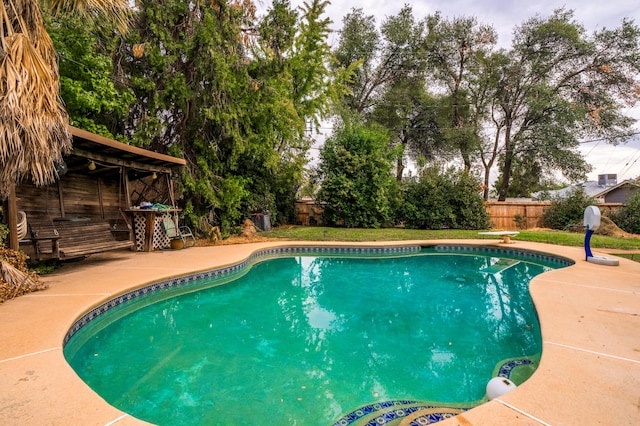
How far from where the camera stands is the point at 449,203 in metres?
13.5

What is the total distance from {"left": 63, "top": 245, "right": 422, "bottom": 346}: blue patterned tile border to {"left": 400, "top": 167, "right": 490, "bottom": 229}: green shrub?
4.24m

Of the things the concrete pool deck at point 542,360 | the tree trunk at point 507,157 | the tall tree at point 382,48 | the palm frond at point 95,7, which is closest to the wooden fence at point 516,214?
the tree trunk at point 507,157

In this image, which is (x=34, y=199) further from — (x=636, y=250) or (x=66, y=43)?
(x=636, y=250)

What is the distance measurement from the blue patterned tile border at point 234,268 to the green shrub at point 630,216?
907cm

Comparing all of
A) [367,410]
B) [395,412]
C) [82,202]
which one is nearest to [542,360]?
[395,412]

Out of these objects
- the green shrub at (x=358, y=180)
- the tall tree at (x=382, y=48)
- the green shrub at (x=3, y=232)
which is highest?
the tall tree at (x=382, y=48)

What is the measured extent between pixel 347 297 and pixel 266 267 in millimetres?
2895

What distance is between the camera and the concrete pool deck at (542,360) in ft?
6.30

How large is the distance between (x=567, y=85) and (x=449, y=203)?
37.8 feet

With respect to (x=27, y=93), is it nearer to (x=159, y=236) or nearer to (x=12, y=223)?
(x=12, y=223)

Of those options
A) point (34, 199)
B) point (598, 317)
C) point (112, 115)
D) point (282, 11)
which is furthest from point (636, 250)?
point (112, 115)

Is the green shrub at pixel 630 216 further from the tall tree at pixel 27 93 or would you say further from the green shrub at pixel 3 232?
the green shrub at pixel 3 232

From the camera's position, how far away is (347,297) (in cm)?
562

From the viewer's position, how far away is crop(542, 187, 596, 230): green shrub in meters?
13.1
